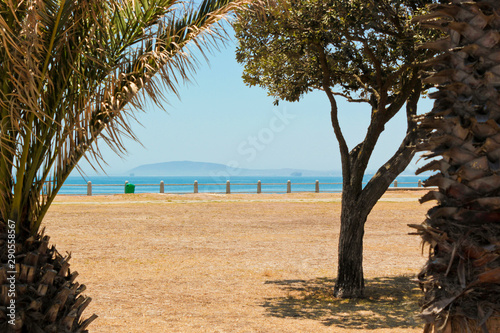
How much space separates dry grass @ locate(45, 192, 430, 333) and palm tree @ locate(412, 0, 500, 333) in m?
3.56

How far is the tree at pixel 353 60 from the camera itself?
8188mm

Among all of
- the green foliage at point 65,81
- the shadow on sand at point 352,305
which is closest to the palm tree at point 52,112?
the green foliage at point 65,81

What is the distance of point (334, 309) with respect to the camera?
8.23 meters

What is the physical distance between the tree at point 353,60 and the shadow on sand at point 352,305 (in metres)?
0.43

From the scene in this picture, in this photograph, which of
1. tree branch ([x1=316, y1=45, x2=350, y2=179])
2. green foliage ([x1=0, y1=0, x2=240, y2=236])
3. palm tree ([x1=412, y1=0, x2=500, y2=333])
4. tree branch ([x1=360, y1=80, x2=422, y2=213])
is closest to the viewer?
palm tree ([x1=412, y1=0, x2=500, y2=333])

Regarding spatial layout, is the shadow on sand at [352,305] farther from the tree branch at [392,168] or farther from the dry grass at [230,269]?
the tree branch at [392,168]

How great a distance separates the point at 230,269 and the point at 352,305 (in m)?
3.29

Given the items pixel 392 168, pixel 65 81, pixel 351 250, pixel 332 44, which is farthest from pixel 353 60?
pixel 65 81

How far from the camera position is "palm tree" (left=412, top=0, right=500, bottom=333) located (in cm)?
280

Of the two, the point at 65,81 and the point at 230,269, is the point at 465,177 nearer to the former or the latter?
the point at 65,81

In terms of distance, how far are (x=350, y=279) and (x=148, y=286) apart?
12.8 ft

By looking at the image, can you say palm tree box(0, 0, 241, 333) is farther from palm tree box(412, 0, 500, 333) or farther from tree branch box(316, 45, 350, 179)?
tree branch box(316, 45, 350, 179)

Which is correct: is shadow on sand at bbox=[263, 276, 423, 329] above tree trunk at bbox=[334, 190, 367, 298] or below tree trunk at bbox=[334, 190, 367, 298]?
below

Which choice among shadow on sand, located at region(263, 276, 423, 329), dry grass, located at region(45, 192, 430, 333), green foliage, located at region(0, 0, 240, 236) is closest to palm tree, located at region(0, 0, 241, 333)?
green foliage, located at region(0, 0, 240, 236)
